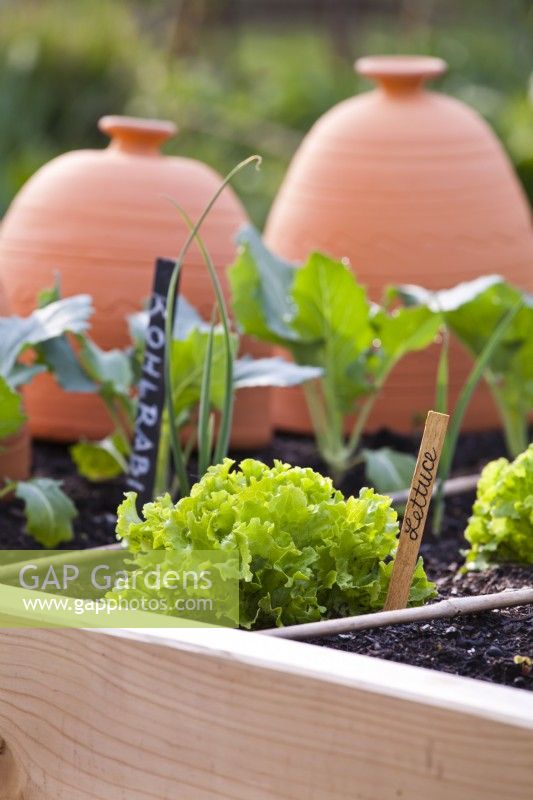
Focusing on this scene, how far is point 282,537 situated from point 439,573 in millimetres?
576

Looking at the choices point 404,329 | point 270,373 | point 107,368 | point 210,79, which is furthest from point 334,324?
point 210,79

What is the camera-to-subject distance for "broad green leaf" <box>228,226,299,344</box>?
2.25m

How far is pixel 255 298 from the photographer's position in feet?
7.40

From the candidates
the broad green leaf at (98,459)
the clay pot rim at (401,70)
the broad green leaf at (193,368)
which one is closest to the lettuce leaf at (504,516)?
the broad green leaf at (193,368)

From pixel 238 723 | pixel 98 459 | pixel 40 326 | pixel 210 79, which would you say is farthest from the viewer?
pixel 210 79

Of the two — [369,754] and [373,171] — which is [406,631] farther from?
[373,171]

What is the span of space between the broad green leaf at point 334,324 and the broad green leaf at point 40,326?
42 centimetres

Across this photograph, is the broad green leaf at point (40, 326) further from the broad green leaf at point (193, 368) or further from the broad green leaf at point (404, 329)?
the broad green leaf at point (404, 329)

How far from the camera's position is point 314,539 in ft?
4.46

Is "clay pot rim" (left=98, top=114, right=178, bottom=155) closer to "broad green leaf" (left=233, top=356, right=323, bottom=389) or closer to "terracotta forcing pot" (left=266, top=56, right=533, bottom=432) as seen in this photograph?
"terracotta forcing pot" (left=266, top=56, right=533, bottom=432)

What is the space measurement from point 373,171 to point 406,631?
1575mm

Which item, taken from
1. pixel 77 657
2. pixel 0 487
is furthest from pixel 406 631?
pixel 0 487

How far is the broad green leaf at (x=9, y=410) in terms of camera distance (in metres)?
1.86

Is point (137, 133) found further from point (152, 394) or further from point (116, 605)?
point (116, 605)
